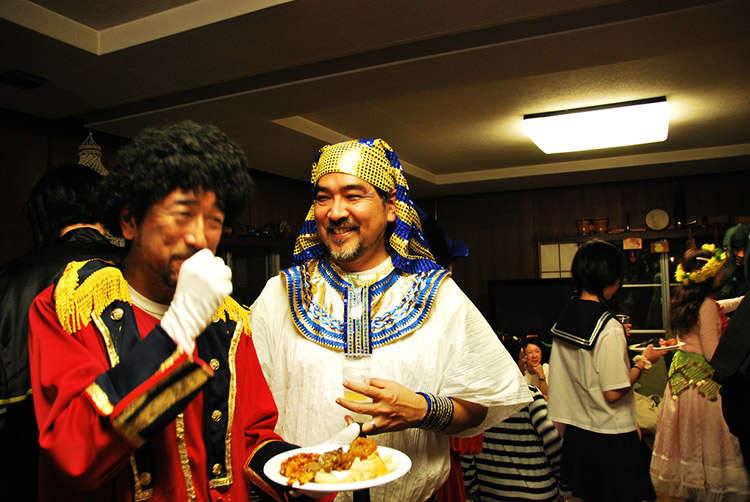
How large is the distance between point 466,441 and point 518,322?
515cm

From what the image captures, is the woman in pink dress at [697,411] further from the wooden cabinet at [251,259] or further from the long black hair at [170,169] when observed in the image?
the wooden cabinet at [251,259]

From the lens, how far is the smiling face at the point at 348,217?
1.69 metres

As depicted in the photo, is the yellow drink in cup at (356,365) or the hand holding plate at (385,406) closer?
the hand holding plate at (385,406)

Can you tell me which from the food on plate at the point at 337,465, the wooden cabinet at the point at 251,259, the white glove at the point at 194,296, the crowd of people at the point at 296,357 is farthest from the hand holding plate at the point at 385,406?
the wooden cabinet at the point at 251,259

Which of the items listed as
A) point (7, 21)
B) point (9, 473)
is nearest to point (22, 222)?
point (7, 21)

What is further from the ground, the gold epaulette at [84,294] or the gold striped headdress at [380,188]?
the gold striped headdress at [380,188]

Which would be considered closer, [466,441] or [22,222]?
[466,441]

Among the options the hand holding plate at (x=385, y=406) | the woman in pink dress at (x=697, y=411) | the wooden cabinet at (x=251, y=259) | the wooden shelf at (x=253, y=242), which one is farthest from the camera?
the wooden cabinet at (x=251, y=259)

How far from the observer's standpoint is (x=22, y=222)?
349 cm

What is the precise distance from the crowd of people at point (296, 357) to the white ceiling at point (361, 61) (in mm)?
908

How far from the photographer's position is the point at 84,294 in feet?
3.11

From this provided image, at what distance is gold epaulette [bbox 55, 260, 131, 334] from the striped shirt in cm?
191

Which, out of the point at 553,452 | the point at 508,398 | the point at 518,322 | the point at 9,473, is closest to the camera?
the point at 9,473

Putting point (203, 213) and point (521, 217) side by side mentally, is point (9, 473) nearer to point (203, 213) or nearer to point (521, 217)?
point (203, 213)
